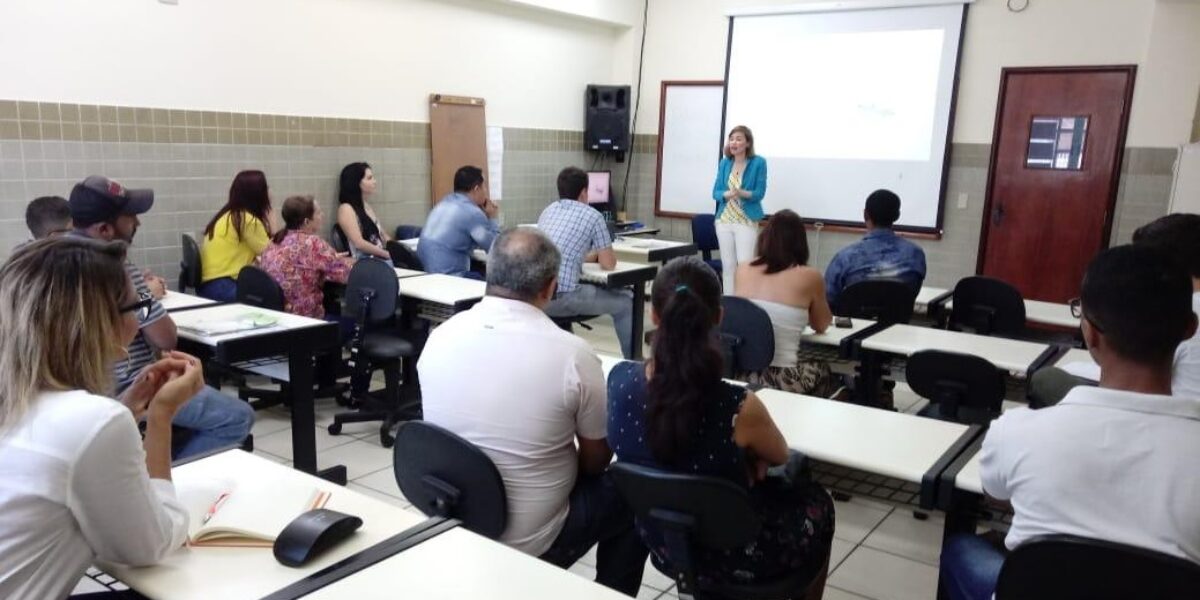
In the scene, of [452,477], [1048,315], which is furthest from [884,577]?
[1048,315]

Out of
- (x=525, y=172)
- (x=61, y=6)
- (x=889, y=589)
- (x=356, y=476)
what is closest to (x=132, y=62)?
(x=61, y=6)

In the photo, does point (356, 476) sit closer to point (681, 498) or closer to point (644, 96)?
point (681, 498)

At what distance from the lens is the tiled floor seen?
9.47 feet

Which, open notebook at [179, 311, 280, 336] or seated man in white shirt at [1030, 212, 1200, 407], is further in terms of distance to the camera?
open notebook at [179, 311, 280, 336]

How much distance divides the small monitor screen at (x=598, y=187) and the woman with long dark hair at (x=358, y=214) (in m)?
2.58

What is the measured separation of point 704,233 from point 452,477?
5784 mm

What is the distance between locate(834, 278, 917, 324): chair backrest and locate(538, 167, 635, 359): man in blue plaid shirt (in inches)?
60.9

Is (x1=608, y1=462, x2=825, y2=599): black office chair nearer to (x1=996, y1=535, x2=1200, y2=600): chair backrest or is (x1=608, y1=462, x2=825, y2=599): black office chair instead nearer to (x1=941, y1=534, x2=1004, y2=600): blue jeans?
(x1=941, y1=534, x2=1004, y2=600): blue jeans

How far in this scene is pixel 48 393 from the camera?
1.35m

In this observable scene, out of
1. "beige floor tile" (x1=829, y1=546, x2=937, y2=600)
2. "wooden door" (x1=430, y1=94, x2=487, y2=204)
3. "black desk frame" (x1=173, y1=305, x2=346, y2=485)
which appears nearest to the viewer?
"beige floor tile" (x1=829, y1=546, x2=937, y2=600)

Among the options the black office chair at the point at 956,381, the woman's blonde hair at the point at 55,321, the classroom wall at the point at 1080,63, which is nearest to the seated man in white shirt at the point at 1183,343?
the black office chair at the point at 956,381

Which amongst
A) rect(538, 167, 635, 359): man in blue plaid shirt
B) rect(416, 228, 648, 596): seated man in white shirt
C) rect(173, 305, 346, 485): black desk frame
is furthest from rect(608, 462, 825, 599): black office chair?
rect(538, 167, 635, 359): man in blue plaid shirt

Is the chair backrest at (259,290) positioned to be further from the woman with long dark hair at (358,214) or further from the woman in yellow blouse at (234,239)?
the woman with long dark hair at (358,214)

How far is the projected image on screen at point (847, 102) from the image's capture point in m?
6.91
